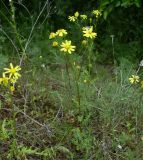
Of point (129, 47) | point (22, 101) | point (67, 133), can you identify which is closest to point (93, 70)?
point (129, 47)

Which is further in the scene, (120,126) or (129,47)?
(129,47)

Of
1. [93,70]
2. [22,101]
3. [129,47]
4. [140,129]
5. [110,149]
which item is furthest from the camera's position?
[129,47]

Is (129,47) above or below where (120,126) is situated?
above

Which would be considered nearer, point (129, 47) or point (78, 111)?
point (78, 111)

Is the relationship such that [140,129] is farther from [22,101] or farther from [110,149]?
[22,101]

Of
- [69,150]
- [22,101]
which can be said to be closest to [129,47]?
[22,101]

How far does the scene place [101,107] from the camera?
310cm

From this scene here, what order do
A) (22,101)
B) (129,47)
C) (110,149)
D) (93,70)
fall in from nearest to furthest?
(110,149) → (22,101) → (93,70) → (129,47)

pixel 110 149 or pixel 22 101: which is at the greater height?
pixel 22 101

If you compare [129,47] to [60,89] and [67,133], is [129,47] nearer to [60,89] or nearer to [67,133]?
[60,89]

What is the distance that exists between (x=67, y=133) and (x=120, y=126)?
1.34 ft

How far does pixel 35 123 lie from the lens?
2986 millimetres

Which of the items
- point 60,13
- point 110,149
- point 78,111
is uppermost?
point 60,13

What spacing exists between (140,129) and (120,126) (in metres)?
0.14
